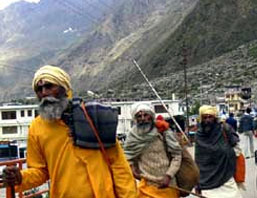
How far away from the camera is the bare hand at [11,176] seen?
3.92 metres

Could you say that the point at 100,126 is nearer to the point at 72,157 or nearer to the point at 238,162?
the point at 72,157

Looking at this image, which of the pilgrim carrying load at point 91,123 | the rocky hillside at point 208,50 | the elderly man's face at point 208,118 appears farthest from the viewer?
the rocky hillside at point 208,50

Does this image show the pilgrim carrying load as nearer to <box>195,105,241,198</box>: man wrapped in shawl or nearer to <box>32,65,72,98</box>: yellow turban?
<box>32,65,72,98</box>: yellow turban

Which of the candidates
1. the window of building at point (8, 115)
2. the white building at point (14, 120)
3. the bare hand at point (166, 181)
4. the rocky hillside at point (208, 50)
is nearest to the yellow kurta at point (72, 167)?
the bare hand at point (166, 181)

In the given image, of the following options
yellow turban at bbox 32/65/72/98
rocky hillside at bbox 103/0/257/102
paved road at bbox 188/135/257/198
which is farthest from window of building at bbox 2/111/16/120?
yellow turban at bbox 32/65/72/98

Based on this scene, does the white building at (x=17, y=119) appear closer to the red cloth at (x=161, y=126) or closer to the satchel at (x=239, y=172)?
the satchel at (x=239, y=172)

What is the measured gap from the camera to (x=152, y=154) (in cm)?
635

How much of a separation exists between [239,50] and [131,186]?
134 meters

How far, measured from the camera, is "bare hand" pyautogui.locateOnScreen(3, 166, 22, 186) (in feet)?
12.9

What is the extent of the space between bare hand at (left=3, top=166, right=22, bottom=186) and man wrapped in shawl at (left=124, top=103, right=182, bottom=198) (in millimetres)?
2439

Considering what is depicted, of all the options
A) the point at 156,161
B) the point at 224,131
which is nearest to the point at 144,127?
the point at 156,161

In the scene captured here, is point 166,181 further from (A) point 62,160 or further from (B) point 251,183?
(B) point 251,183

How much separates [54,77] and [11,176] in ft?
1.98

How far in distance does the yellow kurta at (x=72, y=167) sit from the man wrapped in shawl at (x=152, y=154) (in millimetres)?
2233
